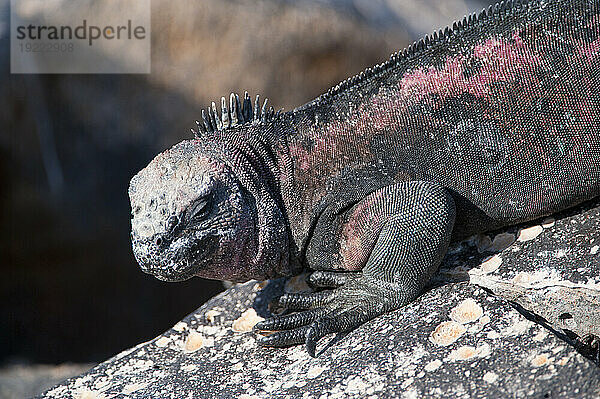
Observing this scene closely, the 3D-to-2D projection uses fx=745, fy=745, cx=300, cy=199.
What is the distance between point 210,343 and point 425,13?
541 centimetres

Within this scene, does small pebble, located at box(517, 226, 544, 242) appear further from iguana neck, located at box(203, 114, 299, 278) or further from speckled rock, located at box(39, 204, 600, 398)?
iguana neck, located at box(203, 114, 299, 278)

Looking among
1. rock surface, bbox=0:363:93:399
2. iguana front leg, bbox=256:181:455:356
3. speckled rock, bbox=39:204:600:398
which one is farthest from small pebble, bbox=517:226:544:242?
rock surface, bbox=0:363:93:399

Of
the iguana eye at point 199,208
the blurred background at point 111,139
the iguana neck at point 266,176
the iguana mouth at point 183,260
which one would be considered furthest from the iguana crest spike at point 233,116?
the blurred background at point 111,139

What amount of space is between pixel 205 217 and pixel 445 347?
118cm

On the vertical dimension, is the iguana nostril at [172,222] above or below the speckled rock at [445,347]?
above

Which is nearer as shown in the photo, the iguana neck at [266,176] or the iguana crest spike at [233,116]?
the iguana neck at [266,176]

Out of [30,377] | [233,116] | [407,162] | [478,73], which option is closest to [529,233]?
[407,162]

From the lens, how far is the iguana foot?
3401 mm

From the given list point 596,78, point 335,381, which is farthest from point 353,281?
point 596,78

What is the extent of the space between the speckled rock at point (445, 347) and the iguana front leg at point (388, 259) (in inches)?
2.8

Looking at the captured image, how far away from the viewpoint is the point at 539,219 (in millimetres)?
3740

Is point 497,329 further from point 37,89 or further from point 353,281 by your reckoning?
point 37,89

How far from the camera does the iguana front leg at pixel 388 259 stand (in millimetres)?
3395

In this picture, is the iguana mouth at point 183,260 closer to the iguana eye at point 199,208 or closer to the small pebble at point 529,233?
the iguana eye at point 199,208
